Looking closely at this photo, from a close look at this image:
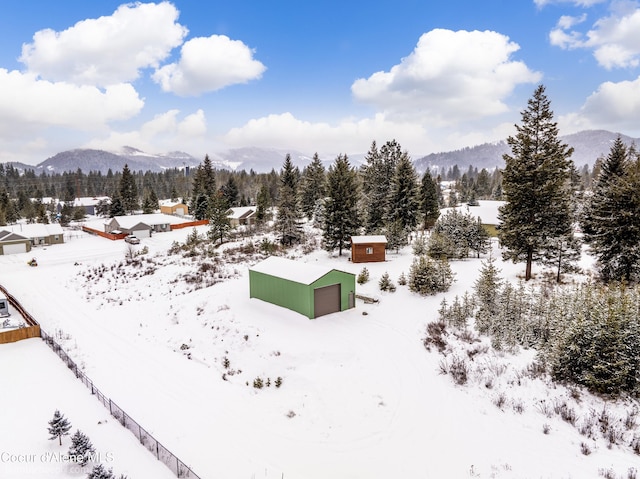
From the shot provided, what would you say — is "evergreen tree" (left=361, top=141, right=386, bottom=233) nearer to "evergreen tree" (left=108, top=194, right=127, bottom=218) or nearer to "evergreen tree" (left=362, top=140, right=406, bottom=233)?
"evergreen tree" (left=362, top=140, right=406, bottom=233)

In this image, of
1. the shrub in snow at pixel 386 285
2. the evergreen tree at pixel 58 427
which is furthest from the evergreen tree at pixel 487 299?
the evergreen tree at pixel 58 427

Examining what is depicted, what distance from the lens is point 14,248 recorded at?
4875 centimetres

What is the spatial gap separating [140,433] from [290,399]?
560cm

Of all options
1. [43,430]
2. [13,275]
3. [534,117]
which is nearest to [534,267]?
[534,117]

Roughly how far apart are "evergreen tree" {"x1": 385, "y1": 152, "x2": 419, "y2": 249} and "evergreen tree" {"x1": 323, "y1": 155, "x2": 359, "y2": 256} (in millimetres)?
5407

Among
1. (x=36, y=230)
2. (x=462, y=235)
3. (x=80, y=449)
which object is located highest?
(x=462, y=235)

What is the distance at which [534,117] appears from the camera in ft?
79.2

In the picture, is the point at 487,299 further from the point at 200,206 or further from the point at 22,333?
the point at 200,206

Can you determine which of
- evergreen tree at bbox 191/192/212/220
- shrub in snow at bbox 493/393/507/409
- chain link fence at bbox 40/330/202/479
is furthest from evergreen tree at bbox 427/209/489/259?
evergreen tree at bbox 191/192/212/220

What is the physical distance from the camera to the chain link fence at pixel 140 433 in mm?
10969

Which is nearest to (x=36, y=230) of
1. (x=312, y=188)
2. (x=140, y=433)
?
(x=312, y=188)

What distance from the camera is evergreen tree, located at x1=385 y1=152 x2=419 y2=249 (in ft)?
129

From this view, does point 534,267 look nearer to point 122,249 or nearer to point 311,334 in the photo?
point 311,334

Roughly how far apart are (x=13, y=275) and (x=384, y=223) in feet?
128
